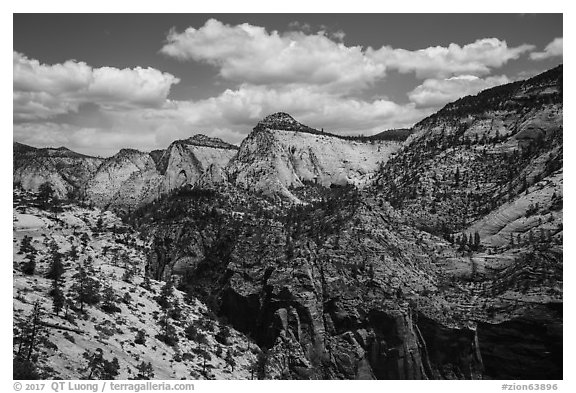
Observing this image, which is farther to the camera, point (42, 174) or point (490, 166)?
point (42, 174)

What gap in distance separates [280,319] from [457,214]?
111ft

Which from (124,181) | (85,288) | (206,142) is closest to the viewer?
(85,288)

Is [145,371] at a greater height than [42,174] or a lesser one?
lesser

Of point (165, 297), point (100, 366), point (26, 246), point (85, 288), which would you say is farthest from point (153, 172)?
point (100, 366)

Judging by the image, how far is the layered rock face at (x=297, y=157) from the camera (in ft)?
393

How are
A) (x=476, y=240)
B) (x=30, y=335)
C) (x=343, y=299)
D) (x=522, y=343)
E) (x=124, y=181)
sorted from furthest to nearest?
(x=124, y=181) → (x=476, y=240) → (x=343, y=299) → (x=522, y=343) → (x=30, y=335)

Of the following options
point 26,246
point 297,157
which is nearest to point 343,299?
point 26,246

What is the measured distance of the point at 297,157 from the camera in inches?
5497

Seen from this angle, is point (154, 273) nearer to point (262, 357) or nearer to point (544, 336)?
point (262, 357)

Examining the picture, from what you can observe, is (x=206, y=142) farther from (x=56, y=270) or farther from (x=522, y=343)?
(x=522, y=343)

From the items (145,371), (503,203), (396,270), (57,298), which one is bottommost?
(145,371)
